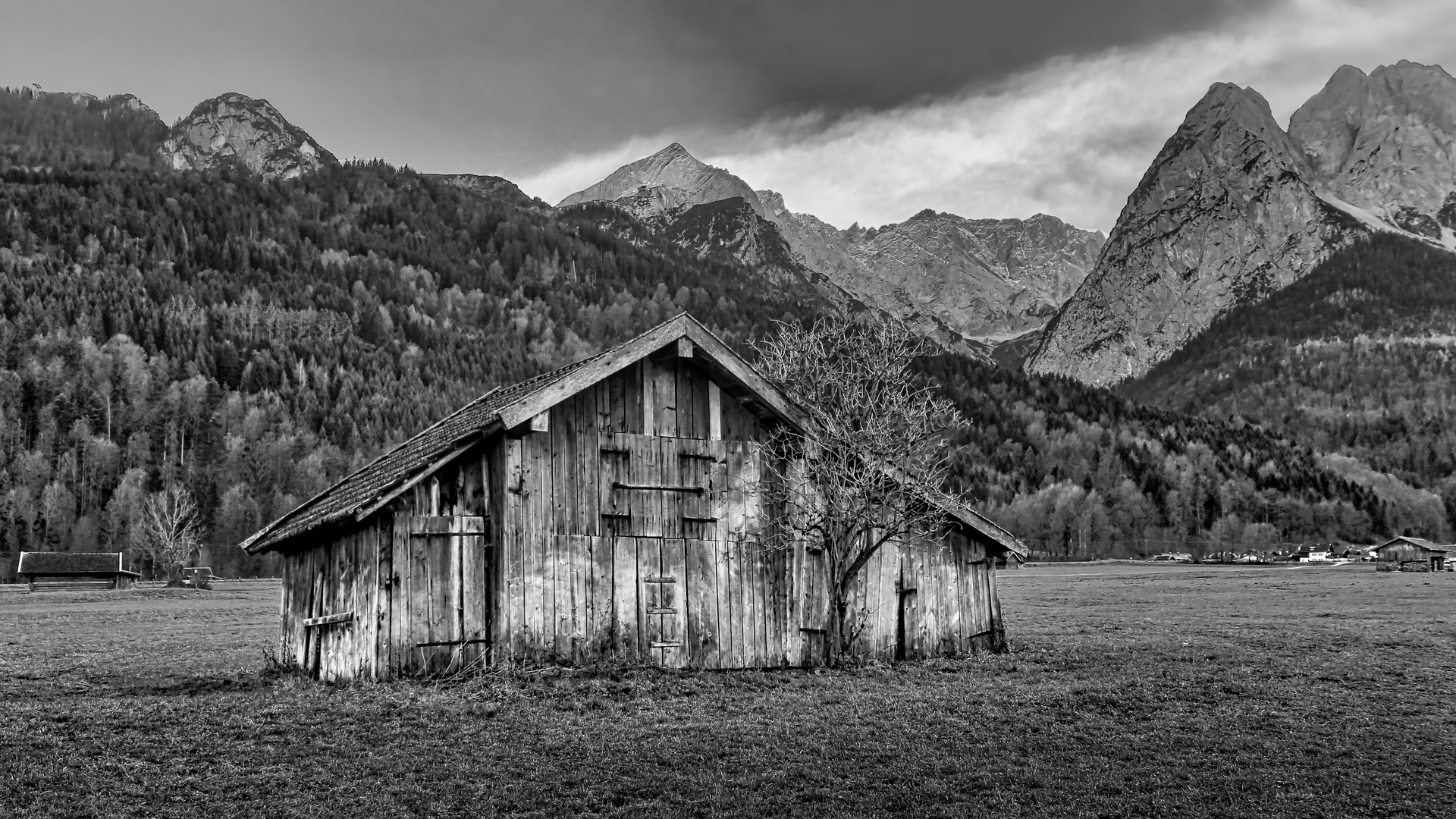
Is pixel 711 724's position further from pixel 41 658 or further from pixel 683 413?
pixel 41 658

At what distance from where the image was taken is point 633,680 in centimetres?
2322

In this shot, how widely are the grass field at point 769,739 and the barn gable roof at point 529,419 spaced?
3.17 m

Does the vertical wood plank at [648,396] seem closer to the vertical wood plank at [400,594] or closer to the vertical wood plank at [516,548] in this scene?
the vertical wood plank at [516,548]

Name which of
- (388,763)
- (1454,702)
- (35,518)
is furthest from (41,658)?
(35,518)

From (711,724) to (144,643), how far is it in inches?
1015

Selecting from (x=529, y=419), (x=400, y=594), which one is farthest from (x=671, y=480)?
(x=400, y=594)

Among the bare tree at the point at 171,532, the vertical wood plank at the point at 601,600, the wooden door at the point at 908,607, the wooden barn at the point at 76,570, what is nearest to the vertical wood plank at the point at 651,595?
the vertical wood plank at the point at 601,600

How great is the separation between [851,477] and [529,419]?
23.3ft

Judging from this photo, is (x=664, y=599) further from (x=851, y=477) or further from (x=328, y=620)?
(x=328, y=620)

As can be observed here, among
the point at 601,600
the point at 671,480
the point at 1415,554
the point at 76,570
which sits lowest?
the point at 1415,554

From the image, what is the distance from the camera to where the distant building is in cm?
12938

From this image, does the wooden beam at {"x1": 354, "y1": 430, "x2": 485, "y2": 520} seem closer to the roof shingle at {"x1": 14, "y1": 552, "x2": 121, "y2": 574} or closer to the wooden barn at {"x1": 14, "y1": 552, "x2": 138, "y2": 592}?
the wooden barn at {"x1": 14, "y1": 552, "x2": 138, "y2": 592}

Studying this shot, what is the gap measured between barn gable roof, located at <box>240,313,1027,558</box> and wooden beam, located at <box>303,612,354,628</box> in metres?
1.76

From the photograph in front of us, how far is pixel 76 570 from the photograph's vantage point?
10238cm
